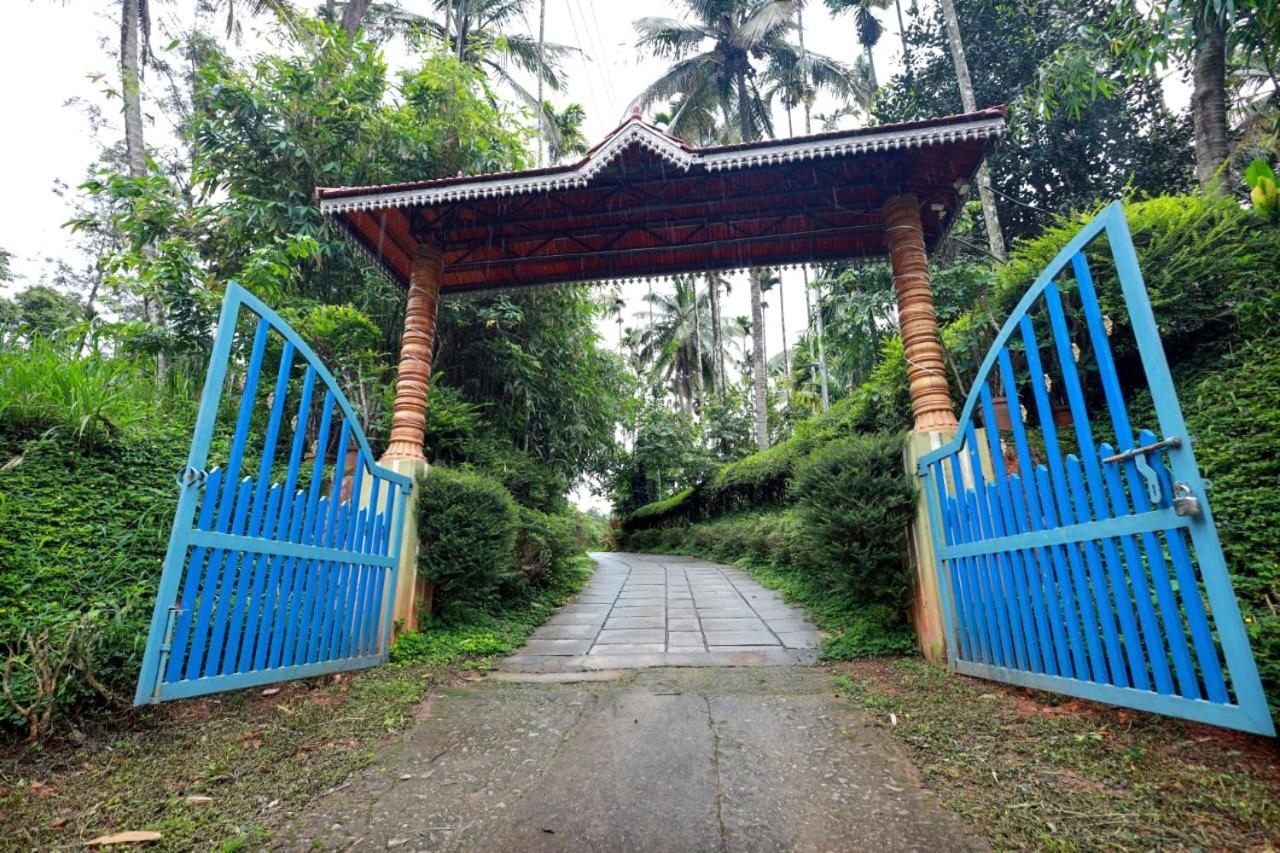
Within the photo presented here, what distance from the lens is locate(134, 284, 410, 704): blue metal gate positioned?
6.87ft

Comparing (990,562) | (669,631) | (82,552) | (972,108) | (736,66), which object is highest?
(736,66)

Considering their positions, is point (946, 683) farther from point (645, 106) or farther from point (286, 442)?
point (645, 106)

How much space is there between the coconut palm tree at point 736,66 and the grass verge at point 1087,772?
1163cm

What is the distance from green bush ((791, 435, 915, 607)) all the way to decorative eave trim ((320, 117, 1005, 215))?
2.00 meters

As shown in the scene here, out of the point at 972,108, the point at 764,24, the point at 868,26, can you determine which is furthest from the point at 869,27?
the point at 972,108

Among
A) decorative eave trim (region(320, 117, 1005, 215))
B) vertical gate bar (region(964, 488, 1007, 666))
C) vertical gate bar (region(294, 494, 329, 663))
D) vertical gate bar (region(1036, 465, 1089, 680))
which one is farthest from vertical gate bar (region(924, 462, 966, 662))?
vertical gate bar (region(294, 494, 329, 663))

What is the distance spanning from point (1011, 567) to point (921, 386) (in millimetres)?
1493

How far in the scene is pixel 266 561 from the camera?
245 cm

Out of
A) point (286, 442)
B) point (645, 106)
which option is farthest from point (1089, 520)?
point (645, 106)

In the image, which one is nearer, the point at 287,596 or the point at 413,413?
the point at 287,596

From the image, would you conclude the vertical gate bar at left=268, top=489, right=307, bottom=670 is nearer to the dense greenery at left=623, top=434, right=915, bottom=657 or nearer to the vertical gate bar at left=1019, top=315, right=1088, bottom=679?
the dense greenery at left=623, top=434, right=915, bottom=657

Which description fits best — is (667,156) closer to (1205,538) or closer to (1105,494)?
(1105,494)

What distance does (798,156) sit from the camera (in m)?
3.66

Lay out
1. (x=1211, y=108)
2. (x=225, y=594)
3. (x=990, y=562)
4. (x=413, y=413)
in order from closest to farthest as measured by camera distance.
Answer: (x=225, y=594) < (x=990, y=562) < (x=413, y=413) < (x=1211, y=108)
